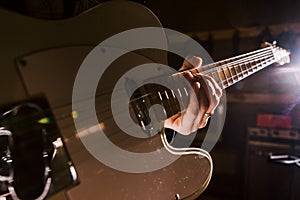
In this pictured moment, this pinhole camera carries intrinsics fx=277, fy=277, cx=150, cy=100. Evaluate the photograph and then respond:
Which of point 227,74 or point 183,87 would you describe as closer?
point 183,87

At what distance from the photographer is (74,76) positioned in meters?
0.37

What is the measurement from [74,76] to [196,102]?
0.93 ft

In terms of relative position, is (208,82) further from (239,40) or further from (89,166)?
(239,40)

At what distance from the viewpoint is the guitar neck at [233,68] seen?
63cm

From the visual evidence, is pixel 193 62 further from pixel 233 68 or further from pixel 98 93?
pixel 98 93

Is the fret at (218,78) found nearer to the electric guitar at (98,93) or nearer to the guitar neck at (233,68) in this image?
the guitar neck at (233,68)

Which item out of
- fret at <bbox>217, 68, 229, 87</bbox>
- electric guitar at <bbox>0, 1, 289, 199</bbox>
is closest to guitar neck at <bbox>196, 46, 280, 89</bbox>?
fret at <bbox>217, 68, 229, 87</bbox>

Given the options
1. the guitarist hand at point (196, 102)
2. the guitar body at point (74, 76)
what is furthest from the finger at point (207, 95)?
the guitar body at point (74, 76)

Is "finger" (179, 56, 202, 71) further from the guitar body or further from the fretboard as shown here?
the guitar body

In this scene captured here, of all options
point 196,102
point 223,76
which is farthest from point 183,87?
point 223,76

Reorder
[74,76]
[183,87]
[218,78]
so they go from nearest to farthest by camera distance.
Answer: [74,76]
[183,87]
[218,78]

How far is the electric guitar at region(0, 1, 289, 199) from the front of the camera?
0.32m

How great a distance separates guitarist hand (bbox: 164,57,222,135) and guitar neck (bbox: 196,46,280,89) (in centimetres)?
3

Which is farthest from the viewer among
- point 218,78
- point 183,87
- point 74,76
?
point 218,78
